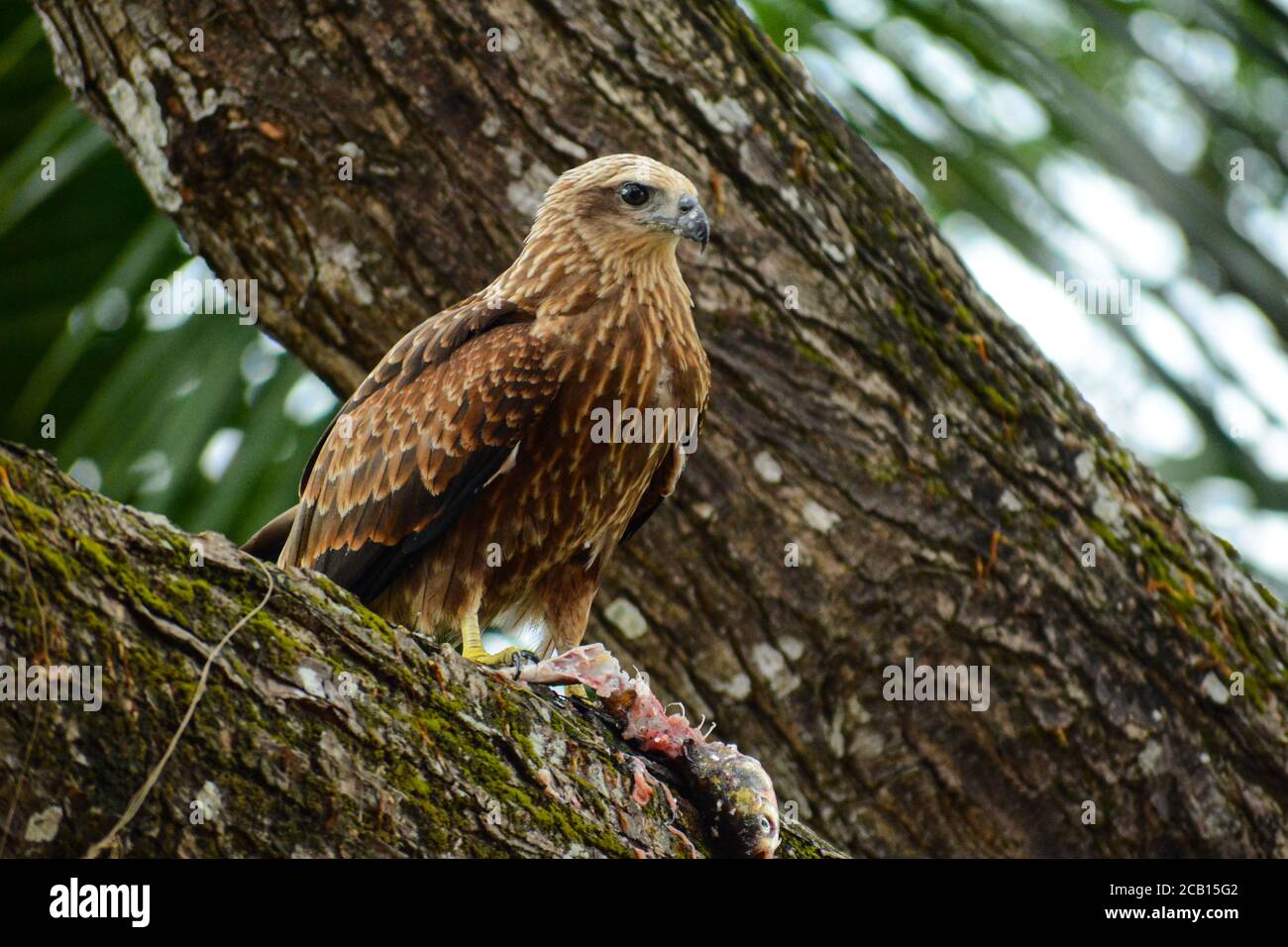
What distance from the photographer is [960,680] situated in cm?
388

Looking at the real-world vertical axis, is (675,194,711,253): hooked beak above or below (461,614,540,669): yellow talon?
above

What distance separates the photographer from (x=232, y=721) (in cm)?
205

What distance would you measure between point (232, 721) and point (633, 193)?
85.5 inches

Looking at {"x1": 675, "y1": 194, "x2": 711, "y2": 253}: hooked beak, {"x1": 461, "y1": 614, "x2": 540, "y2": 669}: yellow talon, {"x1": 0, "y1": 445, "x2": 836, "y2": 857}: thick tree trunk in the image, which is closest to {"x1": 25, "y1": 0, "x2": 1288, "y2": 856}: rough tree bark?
{"x1": 675, "y1": 194, "x2": 711, "y2": 253}: hooked beak

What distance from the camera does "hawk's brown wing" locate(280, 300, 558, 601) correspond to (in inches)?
143

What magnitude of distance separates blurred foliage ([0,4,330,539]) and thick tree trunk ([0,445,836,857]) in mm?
1757

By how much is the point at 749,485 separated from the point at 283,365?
1.57 metres

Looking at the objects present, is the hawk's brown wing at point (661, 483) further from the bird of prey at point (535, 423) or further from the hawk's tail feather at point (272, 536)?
the hawk's tail feather at point (272, 536)

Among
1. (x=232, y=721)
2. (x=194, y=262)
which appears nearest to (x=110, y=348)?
(x=194, y=262)

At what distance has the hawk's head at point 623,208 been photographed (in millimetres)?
3678

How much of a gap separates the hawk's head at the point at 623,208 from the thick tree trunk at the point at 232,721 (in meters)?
1.59

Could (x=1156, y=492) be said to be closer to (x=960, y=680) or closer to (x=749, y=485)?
(x=960, y=680)

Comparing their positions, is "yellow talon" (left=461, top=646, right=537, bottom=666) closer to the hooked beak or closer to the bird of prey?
the bird of prey
